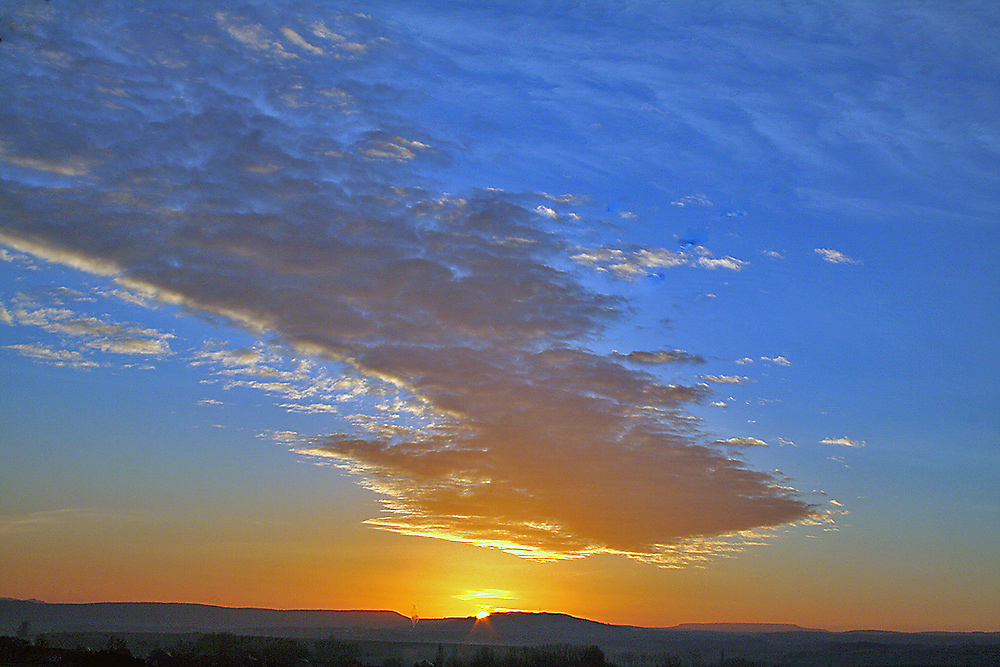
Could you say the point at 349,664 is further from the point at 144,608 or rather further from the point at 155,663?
the point at 144,608

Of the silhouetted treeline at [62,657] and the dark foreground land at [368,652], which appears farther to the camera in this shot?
the dark foreground land at [368,652]

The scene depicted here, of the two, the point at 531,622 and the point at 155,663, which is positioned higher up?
the point at 155,663

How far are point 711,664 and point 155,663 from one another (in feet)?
155

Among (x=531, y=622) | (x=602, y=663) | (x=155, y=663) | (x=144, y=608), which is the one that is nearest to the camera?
(x=155, y=663)

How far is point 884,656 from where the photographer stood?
70.6 metres

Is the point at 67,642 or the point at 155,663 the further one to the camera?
the point at 67,642

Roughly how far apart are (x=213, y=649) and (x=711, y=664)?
137 ft

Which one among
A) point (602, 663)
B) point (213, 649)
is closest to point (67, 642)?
point (213, 649)

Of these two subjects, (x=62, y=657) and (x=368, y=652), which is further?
(x=368, y=652)

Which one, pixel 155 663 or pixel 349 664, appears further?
pixel 349 664

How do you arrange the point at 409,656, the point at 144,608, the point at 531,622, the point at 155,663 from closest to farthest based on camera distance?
the point at 155,663, the point at 409,656, the point at 144,608, the point at 531,622

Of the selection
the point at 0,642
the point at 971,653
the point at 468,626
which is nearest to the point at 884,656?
the point at 971,653

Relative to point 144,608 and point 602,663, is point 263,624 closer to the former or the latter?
point 144,608

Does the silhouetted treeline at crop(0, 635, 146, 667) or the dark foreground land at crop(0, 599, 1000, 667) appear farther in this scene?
the dark foreground land at crop(0, 599, 1000, 667)
